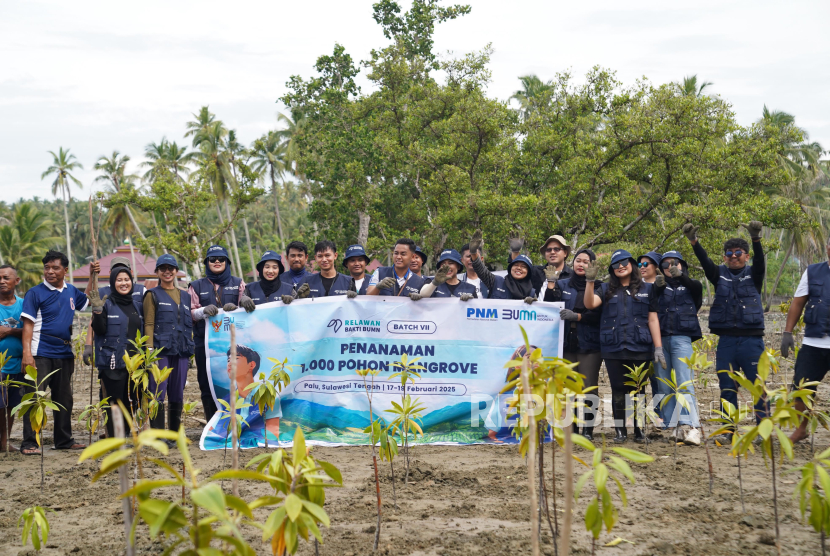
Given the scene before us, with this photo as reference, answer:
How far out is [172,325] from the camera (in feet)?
21.8

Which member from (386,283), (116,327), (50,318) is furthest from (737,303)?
(50,318)

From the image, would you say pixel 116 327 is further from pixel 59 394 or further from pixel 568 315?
pixel 568 315

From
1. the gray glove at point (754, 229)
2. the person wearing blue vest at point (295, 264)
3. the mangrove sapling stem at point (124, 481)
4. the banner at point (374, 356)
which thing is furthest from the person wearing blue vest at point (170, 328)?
the gray glove at point (754, 229)

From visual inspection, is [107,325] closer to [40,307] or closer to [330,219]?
[40,307]

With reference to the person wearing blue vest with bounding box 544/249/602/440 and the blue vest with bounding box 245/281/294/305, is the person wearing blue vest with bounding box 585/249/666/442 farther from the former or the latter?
the blue vest with bounding box 245/281/294/305

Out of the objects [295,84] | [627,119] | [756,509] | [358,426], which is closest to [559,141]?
[627,119]

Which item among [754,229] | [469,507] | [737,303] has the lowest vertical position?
[469,507]

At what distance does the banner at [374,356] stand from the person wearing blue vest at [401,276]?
0.30 metres

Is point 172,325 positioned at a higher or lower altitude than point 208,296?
lower

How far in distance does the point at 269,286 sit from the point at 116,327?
5.25 feet

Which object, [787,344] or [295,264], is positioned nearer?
[787,344]

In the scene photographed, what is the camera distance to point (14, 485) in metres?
5.53

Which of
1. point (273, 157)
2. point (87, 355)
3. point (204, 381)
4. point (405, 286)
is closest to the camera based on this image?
point (87, 355)

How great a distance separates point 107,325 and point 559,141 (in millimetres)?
14590
